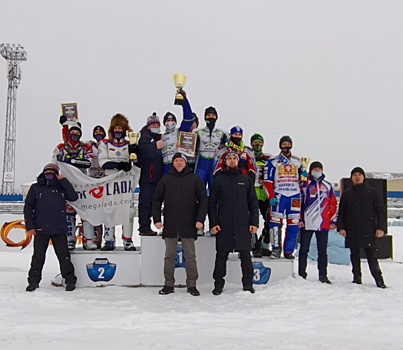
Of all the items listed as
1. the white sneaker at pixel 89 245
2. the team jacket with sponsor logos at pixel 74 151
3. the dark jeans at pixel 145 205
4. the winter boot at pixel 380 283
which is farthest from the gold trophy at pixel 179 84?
the winter boot at pixel 380 283

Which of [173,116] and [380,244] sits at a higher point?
[173,116]

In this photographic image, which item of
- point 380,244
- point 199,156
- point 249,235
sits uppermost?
point 199,156

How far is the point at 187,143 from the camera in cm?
600

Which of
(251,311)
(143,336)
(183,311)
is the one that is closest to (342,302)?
(251,311)

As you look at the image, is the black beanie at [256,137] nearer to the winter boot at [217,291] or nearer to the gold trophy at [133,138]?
the gold trophy at [133,138]

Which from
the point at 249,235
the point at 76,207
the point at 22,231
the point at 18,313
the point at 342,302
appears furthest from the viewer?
the point at 22,231

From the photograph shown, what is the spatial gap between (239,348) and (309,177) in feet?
12.2

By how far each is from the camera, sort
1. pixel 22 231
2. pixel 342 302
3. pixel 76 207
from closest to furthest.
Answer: pixel 342 302 < pixel 76 207 < pixel 22 231

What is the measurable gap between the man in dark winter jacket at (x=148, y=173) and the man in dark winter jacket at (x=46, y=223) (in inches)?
42.5

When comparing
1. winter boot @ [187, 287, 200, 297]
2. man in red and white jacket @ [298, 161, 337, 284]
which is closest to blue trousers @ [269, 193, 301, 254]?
man in red and white jacket @ [298, 161, 337, 284]

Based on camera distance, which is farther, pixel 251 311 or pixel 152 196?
pixel 152 196

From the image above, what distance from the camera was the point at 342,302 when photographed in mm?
4984

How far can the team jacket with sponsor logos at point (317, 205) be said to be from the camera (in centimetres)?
630

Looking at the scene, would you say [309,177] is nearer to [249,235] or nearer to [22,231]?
[249,235]
